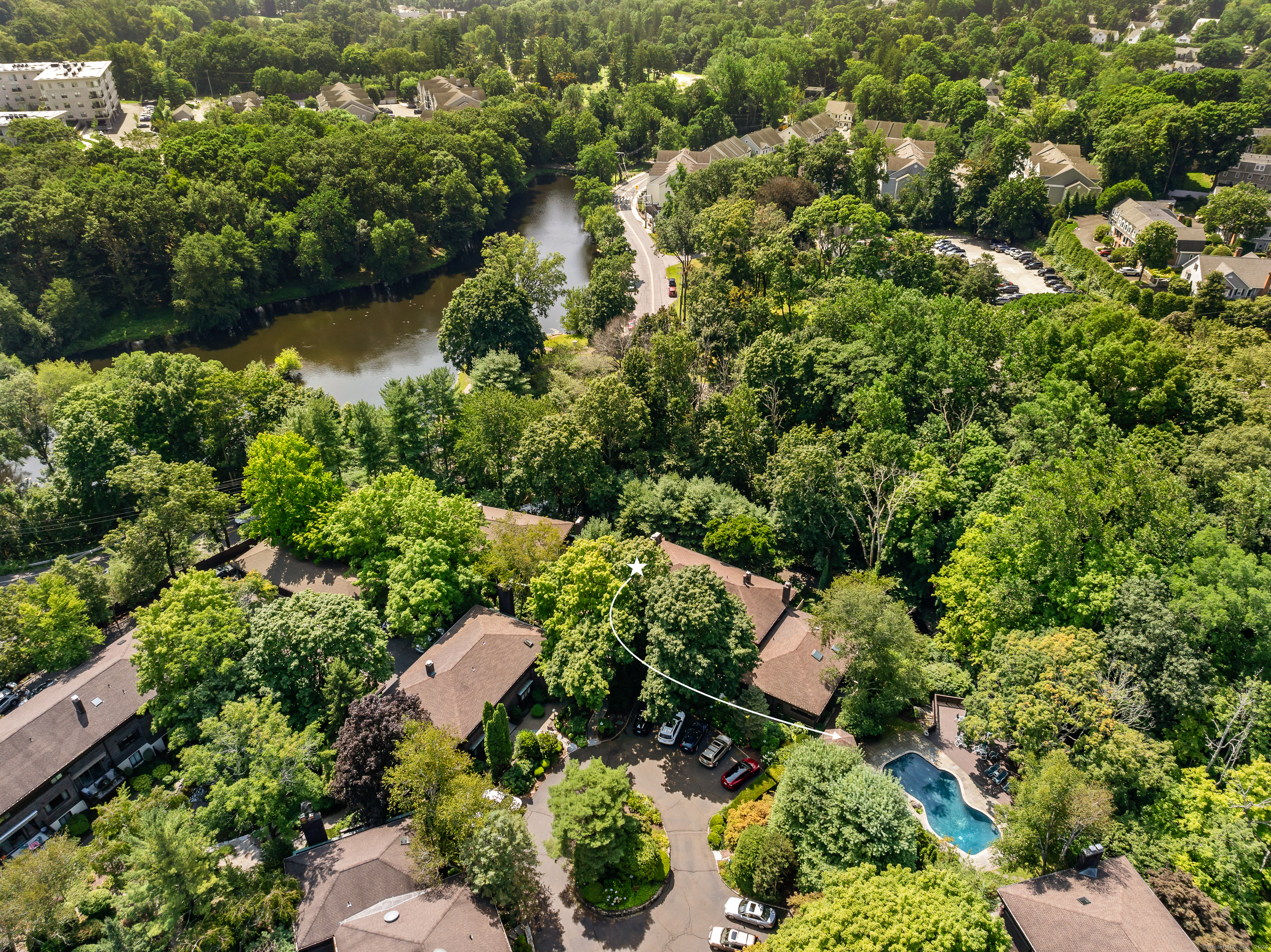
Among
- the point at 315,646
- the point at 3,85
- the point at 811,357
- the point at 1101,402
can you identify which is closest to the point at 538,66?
the point at 3,85

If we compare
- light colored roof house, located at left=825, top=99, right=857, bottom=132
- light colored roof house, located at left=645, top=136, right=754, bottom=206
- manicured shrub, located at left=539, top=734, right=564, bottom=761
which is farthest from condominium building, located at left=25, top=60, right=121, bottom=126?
manicured shrub, located at left=539, top=734, right=564, bottom=761

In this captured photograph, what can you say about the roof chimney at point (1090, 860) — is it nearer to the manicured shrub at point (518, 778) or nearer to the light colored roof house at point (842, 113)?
the manicured shrub at point (518, 778)

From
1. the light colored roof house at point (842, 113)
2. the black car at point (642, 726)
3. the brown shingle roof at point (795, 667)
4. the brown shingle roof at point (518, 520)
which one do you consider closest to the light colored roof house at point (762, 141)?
the light colored roof house at point (842, 113)

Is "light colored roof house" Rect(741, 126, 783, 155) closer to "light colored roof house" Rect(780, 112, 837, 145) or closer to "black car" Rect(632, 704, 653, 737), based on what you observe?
"light colored roof house" Rect(780, 112, 837, 145)

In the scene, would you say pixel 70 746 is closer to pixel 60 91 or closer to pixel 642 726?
pixel 642 726

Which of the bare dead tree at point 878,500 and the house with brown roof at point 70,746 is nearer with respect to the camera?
the house with brown roof at point 70,746

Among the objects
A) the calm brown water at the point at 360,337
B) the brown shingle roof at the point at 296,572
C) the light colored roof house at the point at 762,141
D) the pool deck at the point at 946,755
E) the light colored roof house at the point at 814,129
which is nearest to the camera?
the pool deck at the point at 946,755

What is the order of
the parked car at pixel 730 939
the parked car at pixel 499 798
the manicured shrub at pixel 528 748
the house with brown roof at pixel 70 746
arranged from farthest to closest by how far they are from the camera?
the manicured shrub at pixel 528 748 < the house with brown roof at pixel 70 746 < the parked car at pixel 499 798 < the parked car at pixel 730 939

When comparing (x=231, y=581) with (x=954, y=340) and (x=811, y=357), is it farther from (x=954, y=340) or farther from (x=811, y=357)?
(x=954, y=340)
